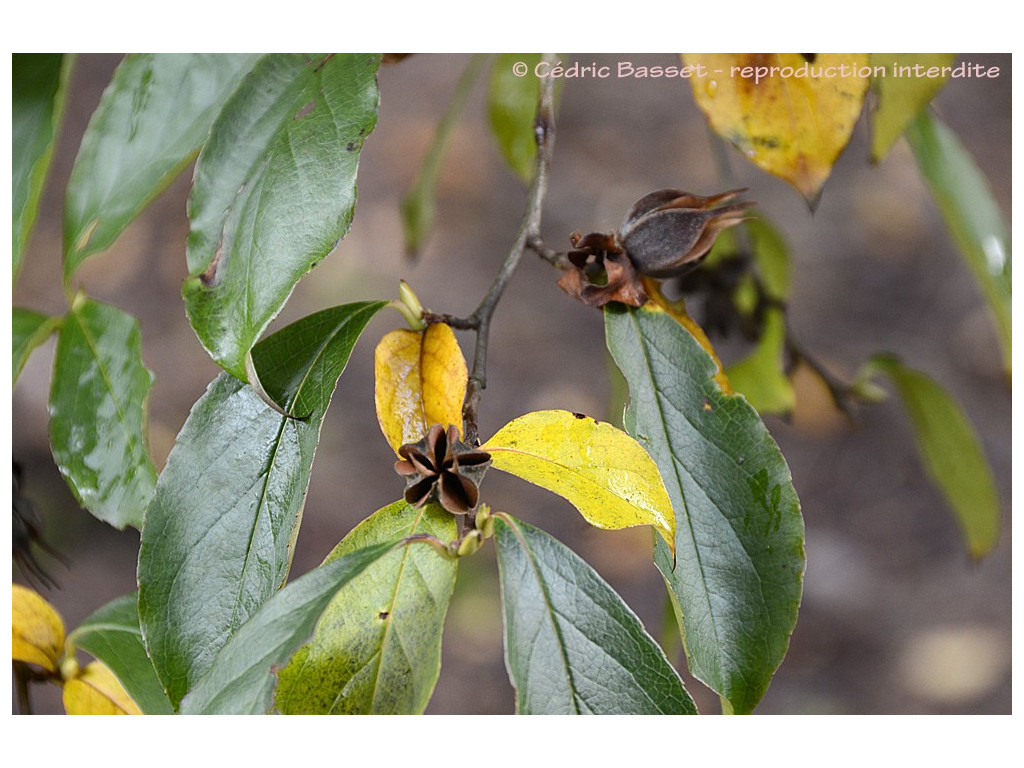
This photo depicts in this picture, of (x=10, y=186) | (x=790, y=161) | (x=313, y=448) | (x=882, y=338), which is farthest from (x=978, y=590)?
(x=10, y=186)

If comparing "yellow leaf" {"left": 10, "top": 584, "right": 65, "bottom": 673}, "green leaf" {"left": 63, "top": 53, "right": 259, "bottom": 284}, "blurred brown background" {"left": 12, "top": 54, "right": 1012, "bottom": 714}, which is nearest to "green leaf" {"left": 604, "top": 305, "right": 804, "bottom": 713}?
"green leaf" {"left": 63, "top": 53, "right": 259, "bottom": 284}

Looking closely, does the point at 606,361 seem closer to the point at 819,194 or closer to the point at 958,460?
the point at 958,460

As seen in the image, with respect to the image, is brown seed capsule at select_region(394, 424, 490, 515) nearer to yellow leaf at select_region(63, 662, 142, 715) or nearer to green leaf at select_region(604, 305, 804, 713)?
green leaf at select_region(604, 305, 804, 713)

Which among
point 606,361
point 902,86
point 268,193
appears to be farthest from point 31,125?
point 606,361

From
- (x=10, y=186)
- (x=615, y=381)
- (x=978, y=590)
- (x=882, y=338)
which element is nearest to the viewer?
(x=10, y=186)

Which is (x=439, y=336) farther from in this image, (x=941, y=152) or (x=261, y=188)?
(x=941, y=152)

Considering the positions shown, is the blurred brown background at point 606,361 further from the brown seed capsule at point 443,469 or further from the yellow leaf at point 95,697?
the brown seed capsule at point 443,469
